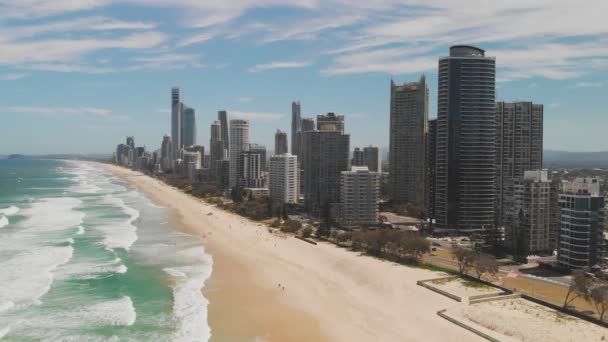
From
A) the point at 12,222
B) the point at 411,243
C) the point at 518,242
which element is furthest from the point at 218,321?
the point at 12,222

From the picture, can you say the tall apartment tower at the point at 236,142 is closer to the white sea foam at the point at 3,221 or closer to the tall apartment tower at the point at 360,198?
the tall apartment tower at the point at 360,198

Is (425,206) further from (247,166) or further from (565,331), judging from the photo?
(565,331)

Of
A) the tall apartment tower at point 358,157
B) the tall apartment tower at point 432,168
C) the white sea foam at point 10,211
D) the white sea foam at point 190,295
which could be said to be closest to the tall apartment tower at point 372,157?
the tall apartment tower at point 358,157

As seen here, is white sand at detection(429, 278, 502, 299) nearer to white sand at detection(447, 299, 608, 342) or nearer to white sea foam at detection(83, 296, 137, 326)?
white sand at detection(447, 299, 608, 342)

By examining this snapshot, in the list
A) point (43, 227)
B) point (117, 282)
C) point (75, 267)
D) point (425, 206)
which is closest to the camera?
point (117, 282)

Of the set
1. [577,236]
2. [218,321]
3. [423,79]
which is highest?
[423,79]

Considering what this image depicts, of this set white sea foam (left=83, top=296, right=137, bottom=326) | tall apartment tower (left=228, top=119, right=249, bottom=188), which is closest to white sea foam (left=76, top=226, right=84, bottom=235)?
white sea foam (left=83, top=296, right=137, bottom=326)
